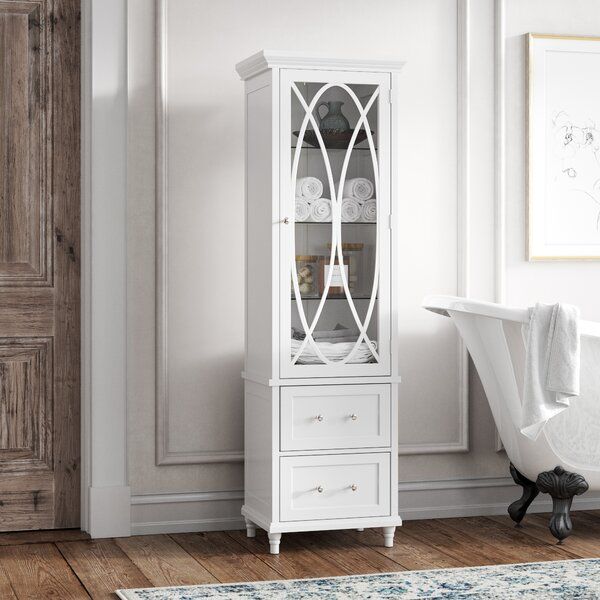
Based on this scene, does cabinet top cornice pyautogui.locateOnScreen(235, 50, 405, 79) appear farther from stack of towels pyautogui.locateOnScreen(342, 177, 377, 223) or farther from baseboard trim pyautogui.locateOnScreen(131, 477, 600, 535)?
baseboard trim pyautogui.locateOnScreen(131, 477, 600, 535)

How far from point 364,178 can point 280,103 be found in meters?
0.38

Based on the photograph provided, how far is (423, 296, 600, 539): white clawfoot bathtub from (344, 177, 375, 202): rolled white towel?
439 millimetres

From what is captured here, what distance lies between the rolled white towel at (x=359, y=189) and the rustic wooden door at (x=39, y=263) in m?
1.03

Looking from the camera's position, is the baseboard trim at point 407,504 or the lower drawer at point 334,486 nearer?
the lower drawer at point 334,486

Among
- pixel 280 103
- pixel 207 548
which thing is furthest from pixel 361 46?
pixel 207 548

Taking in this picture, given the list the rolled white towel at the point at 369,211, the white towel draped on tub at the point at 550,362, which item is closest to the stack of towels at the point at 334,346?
the rolled white towel at the point at 369,211

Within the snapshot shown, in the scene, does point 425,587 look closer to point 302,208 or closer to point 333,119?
point 302,208

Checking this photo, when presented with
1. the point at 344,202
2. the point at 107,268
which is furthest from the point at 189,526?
the point at 344,202

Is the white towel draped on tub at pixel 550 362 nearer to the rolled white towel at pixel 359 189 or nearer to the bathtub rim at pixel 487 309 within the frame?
the bathtub rim at pixel 487 309

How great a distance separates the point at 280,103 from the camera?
3.44 meters

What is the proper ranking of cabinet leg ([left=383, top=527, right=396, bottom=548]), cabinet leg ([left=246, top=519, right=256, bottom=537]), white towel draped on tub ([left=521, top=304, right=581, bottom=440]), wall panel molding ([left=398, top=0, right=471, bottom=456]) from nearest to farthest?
white towel draped on tub ([left=521, top=304, right=581, bottom=440]) < cabinet leg ([left=383, top=527, right=396, bottom=548]) < cabinet leg ([left=246, top=519, right=256, bottom=537]) < wall panel molding ([left=398, top=0, right=471, bottom=456])

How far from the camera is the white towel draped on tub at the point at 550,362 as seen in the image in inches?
132

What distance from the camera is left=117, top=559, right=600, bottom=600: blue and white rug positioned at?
2.98 meters

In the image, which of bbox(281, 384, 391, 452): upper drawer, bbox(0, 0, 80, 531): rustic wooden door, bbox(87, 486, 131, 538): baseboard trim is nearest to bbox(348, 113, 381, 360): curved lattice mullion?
bbox(281, 384, 391, 452): upper drawer
